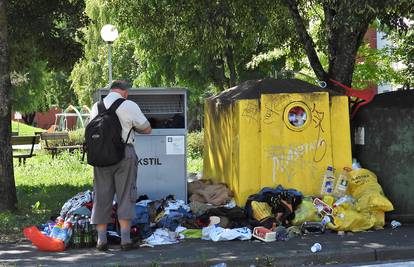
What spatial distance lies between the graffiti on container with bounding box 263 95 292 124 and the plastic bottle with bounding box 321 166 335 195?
0.97 m

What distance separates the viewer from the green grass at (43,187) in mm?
7508

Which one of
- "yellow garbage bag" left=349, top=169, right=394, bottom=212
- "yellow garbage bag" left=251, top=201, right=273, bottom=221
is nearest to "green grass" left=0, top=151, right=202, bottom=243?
"yellow garbage bag" left=251, top=201, right=273, bottom=221

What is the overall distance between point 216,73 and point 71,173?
26.0 feet

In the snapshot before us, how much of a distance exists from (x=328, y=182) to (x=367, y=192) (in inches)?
22.2

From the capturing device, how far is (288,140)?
7.67 m

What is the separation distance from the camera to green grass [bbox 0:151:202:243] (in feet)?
24.6

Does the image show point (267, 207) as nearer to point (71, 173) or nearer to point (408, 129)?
point (408, 129)

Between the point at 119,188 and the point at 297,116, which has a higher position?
the point at 297,116

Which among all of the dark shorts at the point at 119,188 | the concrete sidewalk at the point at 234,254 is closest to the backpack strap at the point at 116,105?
the dark shorts at the point at 119,188

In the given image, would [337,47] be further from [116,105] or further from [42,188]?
[42,188]

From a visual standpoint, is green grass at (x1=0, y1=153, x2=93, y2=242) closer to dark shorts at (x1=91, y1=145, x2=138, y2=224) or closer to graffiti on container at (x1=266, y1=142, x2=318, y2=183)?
dark shorts at (x1=91, y1=145, x2=138, y2=224)

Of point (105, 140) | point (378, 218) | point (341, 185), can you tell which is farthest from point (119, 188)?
point (378, 218)

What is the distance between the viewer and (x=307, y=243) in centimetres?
652

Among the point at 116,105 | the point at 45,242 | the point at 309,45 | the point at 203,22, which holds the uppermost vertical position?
the point at 203,22
